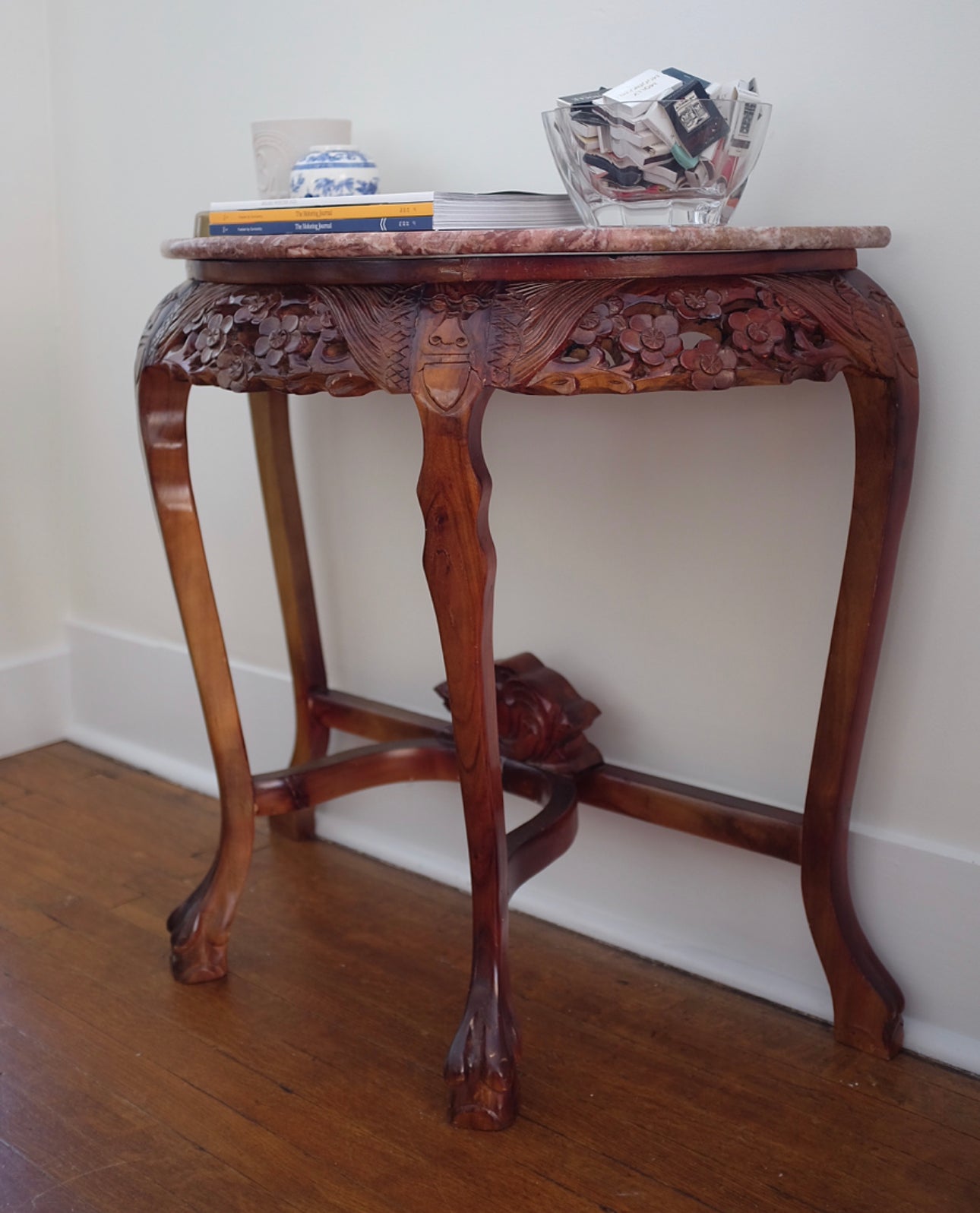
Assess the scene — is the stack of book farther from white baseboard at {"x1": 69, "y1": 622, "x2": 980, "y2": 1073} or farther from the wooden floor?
the wooden floor

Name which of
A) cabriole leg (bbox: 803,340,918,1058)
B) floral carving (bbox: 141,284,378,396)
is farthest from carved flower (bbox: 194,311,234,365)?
cabriole leg (bbox: 803,340,918,1058)

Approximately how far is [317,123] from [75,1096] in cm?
100

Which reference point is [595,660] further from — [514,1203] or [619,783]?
[514,1203]

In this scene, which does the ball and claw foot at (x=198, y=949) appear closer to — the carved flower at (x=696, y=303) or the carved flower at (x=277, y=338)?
the carved flower at (x=277, y=338)

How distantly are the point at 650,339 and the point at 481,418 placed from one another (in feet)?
0.48

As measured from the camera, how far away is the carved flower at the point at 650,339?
0.98 meters

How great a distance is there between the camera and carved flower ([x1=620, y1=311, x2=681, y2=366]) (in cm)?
98

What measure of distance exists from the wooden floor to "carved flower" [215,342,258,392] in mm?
657

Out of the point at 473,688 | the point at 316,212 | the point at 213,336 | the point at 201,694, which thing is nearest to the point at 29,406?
the point at 201,694

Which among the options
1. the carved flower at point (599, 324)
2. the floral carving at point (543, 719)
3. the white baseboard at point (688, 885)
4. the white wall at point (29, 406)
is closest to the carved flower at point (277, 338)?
the carved flower at point (599, 324)

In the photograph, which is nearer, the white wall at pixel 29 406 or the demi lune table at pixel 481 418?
the demi lune table at pixel 481 418

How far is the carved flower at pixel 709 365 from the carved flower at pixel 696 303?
20 millimetres

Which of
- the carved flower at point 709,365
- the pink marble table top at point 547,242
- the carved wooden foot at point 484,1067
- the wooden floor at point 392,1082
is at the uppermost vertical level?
the pink marble table top at point 547,242

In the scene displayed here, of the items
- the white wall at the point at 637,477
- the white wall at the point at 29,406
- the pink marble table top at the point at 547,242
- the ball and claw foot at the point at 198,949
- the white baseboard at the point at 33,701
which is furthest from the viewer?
the white baseboard at the point at 33,701
